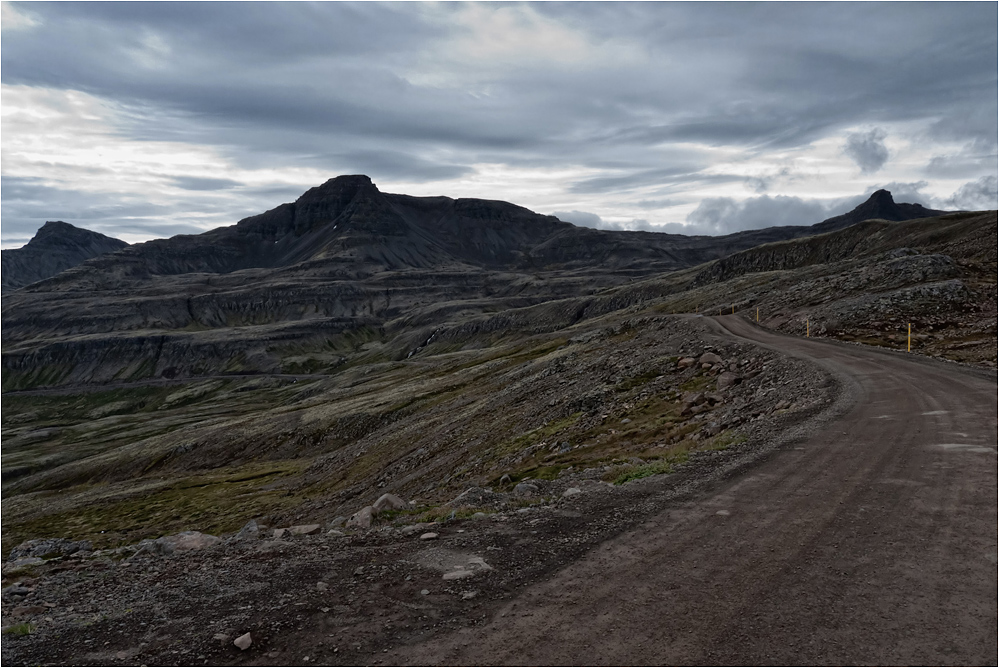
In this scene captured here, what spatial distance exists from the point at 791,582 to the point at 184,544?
15.3 m

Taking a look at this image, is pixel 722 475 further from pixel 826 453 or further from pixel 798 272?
pixel 798 272

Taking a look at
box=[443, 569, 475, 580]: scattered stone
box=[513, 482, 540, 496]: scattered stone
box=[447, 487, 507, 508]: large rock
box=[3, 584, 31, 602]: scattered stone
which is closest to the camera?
box=[443, 569, 475, 580]: scattered stone

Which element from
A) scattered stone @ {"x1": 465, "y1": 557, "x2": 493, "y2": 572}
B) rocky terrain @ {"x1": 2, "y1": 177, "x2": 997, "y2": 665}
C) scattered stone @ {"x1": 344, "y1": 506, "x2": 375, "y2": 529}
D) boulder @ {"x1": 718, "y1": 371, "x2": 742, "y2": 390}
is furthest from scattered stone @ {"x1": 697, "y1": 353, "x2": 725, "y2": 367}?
scattered stone @ {"x1": 465, "y1": 557, "x2": 493, "y2": 572}

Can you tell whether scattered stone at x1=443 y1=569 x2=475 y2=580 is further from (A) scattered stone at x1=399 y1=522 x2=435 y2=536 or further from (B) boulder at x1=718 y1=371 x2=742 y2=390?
(B) boulder at x1=718 y1=371 x2=742 y2=390

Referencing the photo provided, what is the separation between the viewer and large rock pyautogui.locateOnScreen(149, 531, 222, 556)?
1530 cm

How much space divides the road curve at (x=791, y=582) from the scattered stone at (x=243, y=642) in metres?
2.29

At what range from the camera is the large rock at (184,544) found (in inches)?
602

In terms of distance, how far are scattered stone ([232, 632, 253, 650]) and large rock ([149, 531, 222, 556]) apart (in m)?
7.92

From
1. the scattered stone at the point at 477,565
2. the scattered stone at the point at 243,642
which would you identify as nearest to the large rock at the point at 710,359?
the scattered stone at the point at 477,565

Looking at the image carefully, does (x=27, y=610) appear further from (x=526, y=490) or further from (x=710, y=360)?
(x=710, y=360)

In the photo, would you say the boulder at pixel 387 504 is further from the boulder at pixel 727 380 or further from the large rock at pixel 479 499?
the boulder at pixel 727 380

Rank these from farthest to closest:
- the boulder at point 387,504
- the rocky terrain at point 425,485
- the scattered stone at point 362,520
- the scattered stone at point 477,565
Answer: the boulder at point 387,504
the scattered stone at point 362,520
the scattered stone at point 477,565
the rocky terrain at point 425,485

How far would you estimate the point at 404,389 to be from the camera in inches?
3607

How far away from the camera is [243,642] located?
326 inches
